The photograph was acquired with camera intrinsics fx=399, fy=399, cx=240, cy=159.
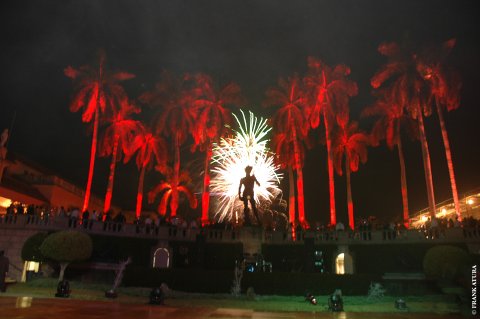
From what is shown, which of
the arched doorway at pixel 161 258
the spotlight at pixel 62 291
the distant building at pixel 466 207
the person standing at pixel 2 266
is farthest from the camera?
the distant building at pixel 466 207

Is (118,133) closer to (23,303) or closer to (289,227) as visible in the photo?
(289,227)

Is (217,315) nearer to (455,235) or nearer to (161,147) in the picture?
(455,235)

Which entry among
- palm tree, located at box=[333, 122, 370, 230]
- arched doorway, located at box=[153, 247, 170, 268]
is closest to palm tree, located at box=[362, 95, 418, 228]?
palm tree, located at box=[333, 122, 370, 230]

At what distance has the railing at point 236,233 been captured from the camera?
27.1 m

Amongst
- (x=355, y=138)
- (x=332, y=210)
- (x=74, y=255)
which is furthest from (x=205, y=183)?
(x=74, y=255)

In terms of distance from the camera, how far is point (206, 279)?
22.5 m

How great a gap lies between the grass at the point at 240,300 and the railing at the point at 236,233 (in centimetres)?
523

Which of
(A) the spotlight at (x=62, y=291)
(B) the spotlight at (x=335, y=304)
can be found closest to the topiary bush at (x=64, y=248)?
(A) the spotlight at (x=62, y=291)

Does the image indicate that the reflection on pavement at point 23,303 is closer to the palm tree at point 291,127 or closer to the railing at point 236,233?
the railing at point 236,233

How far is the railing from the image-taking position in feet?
88.9

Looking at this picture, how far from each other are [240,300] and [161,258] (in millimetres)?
11325

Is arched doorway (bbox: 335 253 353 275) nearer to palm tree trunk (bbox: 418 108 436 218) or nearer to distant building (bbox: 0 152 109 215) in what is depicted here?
palm tree trunk (bbox: 418 108 436 218)

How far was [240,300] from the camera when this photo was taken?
→ 67.5 feet

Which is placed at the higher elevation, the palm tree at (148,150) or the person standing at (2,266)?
the palm tree at (148,150)
